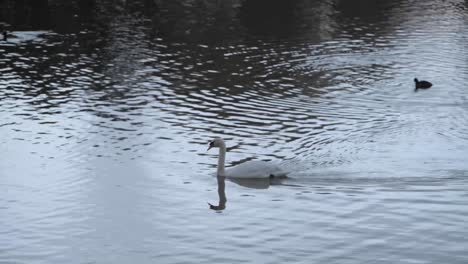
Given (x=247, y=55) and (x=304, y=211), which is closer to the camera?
(x=304, y=211)

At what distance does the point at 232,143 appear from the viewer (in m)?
22.5

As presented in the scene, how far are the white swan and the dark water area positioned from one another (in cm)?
23

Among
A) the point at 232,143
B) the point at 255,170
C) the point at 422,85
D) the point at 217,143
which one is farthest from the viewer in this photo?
the point at 422,85

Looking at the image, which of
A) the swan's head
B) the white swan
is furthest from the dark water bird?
the swan's head

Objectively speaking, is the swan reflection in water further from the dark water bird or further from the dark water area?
the dark water bird

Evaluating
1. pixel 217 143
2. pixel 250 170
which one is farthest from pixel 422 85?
pixel 250 170

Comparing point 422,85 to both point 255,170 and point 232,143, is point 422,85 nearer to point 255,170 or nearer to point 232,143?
point 232,143

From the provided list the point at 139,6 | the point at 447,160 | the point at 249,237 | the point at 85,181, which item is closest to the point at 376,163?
the point at 447,160

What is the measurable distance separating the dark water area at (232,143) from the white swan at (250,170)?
0.75 ft

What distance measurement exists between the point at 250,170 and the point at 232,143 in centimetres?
315

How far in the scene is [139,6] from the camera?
167ft

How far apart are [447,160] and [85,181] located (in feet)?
27.1

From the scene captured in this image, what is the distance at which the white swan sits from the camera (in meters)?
19.4

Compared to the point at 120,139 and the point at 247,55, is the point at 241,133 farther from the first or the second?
the point at 247,55
